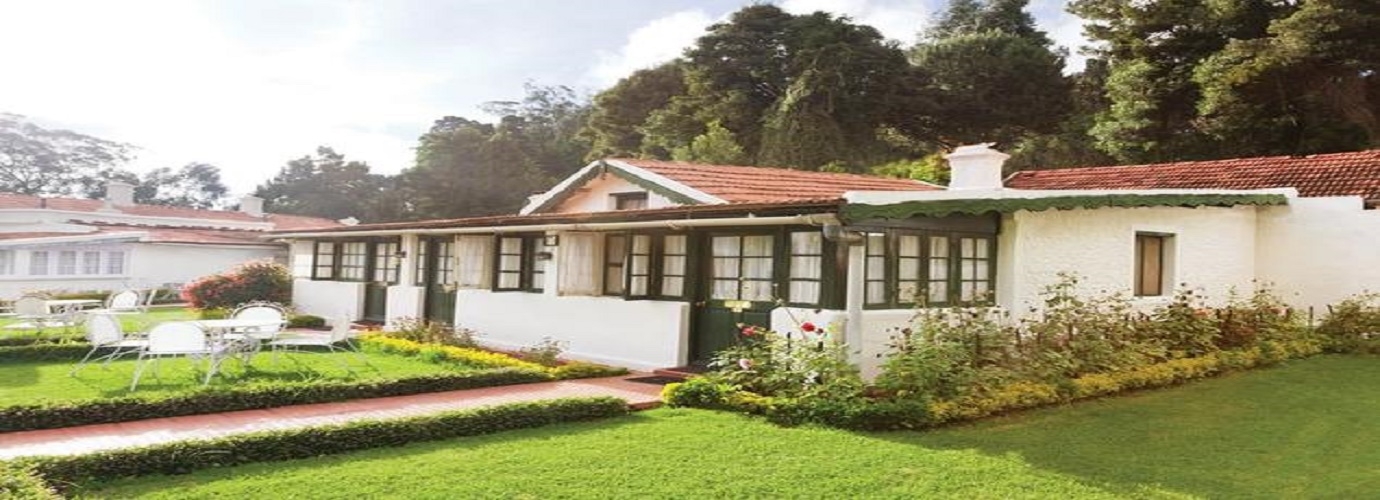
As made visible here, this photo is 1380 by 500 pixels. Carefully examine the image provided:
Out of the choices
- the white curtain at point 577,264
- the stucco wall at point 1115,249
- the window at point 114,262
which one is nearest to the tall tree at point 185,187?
the window at point 114,262

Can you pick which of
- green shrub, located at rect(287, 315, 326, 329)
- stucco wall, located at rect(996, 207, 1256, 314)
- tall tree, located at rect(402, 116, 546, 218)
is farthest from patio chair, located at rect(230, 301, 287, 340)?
tall tree, located at rect(402, 116, 546, 218)

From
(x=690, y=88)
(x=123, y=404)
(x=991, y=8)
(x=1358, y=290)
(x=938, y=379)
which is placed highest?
(x=991, y=8)

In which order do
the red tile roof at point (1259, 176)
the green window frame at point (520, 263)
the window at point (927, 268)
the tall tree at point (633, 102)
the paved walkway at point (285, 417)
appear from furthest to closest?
the tall tree at point (633, 102)
the red tile roof at point (1259, 176)
the green window frame at point (520, 263)
the window at point (927, 268)
the paved walkway at point (285, 417)

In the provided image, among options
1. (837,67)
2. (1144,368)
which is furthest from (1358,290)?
(837,67)

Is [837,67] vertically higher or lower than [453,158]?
higher

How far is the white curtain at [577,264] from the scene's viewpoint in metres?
13.6

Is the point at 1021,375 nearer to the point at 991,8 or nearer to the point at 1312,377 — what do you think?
the point at 1312,377

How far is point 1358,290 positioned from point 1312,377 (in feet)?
16.8

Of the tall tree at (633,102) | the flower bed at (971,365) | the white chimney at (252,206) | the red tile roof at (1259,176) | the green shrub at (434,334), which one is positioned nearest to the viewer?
the flower bed at (971,365)

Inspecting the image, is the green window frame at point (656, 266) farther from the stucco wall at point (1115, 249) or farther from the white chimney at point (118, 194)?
the white chimney at point (118, 194)

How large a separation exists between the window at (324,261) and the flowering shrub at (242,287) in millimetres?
1007

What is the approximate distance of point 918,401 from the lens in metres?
8.51

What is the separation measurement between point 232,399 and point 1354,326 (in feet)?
51.2

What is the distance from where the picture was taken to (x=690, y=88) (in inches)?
1625
